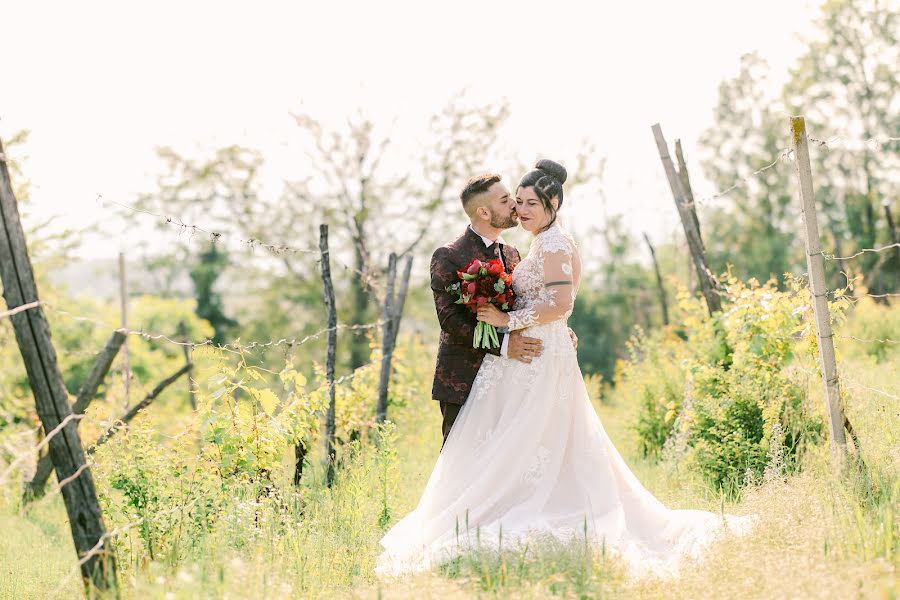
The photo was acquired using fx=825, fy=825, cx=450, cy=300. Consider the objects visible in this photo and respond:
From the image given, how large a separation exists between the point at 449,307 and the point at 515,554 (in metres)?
1.52

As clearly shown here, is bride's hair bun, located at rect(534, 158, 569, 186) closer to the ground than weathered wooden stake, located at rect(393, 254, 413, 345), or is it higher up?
higher up

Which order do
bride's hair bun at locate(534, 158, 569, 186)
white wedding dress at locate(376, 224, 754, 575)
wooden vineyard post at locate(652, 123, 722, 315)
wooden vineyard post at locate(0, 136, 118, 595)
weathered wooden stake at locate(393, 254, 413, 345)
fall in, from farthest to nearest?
1. weathered wooden stake at locate(393, 254, 413, 345)
2. wooden vineyard post at locate(652, 123, 722, 315)
3. bride's hair bun at locate(534, 158, 569, 186)
4. white wedding dress at locate(376, 224, 754, 575)
5. wooden vineyard post at locate(0, 136, 118, 595)

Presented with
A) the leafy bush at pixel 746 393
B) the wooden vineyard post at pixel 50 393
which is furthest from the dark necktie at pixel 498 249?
the wooden vineyard post at pixel 50 393

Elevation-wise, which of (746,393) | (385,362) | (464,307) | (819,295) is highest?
(464,307)

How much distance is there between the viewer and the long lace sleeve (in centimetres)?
471

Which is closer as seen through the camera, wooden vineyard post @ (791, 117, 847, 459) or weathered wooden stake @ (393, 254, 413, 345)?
Result: wooden vineyard post @ (791, 117, 847, 459)

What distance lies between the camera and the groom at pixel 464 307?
4902 mm

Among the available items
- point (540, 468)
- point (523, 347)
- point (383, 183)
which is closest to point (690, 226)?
point (523, 347)

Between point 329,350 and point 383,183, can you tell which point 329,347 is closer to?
point 329,350

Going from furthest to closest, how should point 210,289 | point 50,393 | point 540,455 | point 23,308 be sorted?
point 210,289
point 540,455
point 50,393
point 23,308

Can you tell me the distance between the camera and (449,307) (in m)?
4.92

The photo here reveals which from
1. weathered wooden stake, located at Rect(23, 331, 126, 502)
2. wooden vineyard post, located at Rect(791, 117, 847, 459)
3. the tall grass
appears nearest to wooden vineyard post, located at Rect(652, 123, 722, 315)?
the tall grass

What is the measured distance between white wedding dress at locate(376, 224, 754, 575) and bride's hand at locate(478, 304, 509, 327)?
1.9 inches

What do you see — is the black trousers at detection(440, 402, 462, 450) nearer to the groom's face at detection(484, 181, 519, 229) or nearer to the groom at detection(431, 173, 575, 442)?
the groom at detection(431, 173, 575, 442)
